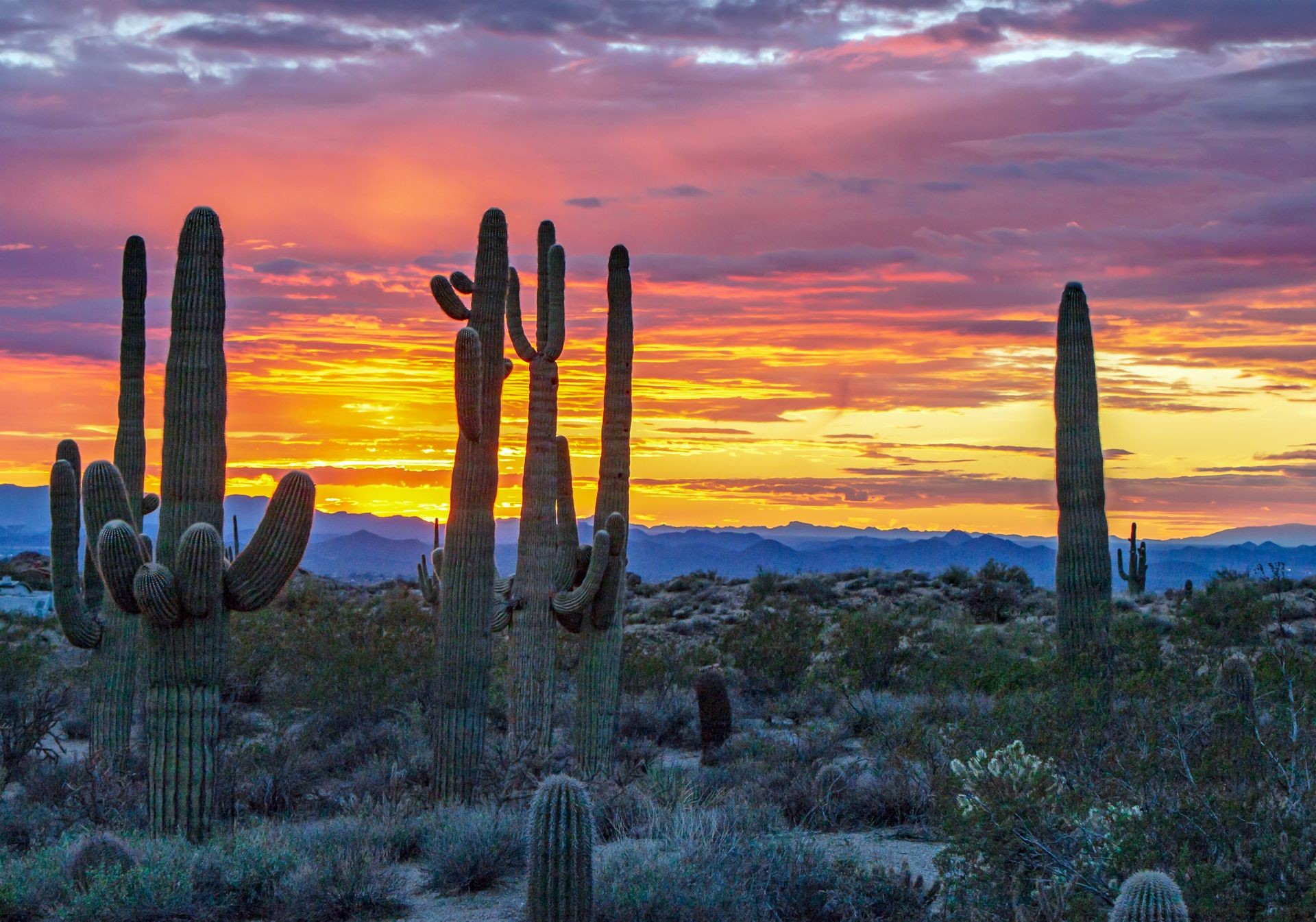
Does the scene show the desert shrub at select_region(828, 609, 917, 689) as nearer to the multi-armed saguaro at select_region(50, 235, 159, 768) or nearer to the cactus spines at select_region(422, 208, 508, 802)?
the cactus spines at select_region(422, 208, 508, 802)

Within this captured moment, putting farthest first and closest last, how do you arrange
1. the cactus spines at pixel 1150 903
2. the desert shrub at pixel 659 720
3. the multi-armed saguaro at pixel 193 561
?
the desert shrub at pixel 659 720
the multi-armed saguaro at pixel 193 561
the cactus spines at pixel 1150 903

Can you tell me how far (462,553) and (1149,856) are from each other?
7.19 meters

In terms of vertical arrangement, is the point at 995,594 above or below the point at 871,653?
below

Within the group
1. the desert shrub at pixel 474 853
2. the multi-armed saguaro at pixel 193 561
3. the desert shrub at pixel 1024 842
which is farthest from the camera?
the multi-armed saguaro at pixel 193 561

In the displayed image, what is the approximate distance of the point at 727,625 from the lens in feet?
107

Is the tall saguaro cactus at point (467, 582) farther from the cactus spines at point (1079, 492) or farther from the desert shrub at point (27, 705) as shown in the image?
the cactus spines at point (1079, 492)

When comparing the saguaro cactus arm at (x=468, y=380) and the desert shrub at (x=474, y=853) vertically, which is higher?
the saguaro cactus arm at (x=468, y=380)

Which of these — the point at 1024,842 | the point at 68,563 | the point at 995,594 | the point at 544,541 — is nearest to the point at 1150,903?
the point at 1024,842

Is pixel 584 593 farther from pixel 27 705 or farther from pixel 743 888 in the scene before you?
pixel 27 705

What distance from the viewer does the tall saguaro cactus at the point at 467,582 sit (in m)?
12.1

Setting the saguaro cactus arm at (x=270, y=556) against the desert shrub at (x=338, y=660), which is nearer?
the saguaro cactus arm at (x=270, y=556)

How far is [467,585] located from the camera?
40.2 feet

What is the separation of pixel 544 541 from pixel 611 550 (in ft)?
2.95

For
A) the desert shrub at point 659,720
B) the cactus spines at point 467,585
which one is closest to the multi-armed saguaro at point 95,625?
the cactus spines at point 467,585
